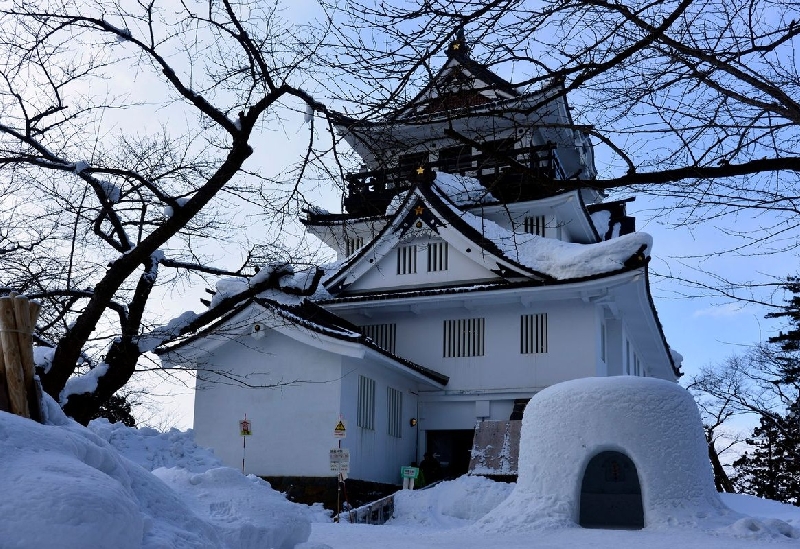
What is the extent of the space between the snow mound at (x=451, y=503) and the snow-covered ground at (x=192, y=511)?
1.0 inches

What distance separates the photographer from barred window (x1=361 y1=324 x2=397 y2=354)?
78.0 feet

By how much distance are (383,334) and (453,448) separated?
4381mm

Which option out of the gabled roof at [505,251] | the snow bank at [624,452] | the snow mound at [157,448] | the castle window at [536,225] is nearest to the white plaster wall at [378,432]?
the gabled roof at [505,251]

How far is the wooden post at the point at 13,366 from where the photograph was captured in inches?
192

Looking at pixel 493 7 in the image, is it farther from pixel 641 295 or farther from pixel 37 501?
pixel 641 295

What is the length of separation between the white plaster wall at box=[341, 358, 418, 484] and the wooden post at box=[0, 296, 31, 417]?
1456 cm

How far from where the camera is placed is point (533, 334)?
875 inches

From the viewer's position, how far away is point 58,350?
360 inches

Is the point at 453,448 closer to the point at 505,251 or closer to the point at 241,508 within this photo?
the point at 505,251

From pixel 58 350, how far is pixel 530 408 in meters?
8.19

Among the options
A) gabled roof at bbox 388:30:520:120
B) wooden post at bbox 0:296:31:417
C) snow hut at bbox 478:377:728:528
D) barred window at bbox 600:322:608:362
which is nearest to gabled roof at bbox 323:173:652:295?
barred window at bbox 600:322:608:362

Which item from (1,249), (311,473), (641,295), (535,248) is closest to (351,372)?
(311,473)

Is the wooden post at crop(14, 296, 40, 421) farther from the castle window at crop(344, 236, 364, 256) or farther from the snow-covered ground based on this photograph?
the castle window at crop(344, 236, 364, 256)

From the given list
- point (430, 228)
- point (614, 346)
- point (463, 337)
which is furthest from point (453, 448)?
point (430, 228)
